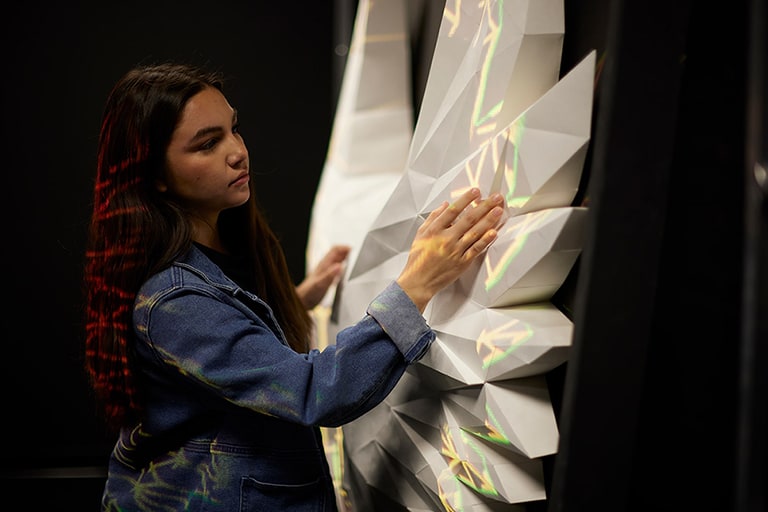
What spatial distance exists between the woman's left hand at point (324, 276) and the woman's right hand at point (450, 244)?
0.86 m

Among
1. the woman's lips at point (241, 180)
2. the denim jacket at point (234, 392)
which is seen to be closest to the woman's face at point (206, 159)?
the woman's lips at point (241, 180)

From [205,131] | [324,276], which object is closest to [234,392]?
[205,131]

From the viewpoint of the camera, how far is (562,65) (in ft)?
4.14

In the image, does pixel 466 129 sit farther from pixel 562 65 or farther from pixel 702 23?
pixel 702 23

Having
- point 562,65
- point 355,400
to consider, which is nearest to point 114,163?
point 355,400

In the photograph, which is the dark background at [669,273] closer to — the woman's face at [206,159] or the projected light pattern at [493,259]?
the projected light pattern at [493,259]

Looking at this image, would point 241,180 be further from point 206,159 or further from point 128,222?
point 128,222

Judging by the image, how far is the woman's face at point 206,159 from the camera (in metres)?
1.38

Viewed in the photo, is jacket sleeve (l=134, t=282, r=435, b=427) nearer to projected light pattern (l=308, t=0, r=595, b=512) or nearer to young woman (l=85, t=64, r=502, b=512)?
young woman (l=85, t=64, r=502, b=512)

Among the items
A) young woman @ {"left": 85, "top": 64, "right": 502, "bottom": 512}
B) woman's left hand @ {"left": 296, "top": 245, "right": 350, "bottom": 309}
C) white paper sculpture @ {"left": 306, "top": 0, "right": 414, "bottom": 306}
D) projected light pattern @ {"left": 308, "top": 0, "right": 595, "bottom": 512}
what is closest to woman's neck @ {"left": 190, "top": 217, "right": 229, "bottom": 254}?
young woman @ {"left": 85, "top": 64, "right": 502, "bottom": 512}

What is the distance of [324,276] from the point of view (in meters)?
2.16

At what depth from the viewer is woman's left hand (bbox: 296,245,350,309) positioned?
216cm

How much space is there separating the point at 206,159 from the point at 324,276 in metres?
0.81

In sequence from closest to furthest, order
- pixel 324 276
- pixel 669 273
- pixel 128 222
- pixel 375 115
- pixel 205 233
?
pixel 669 273 → pixel 128 222 → pixel 205 233 → pixel 324 276 → pixel 375 115
